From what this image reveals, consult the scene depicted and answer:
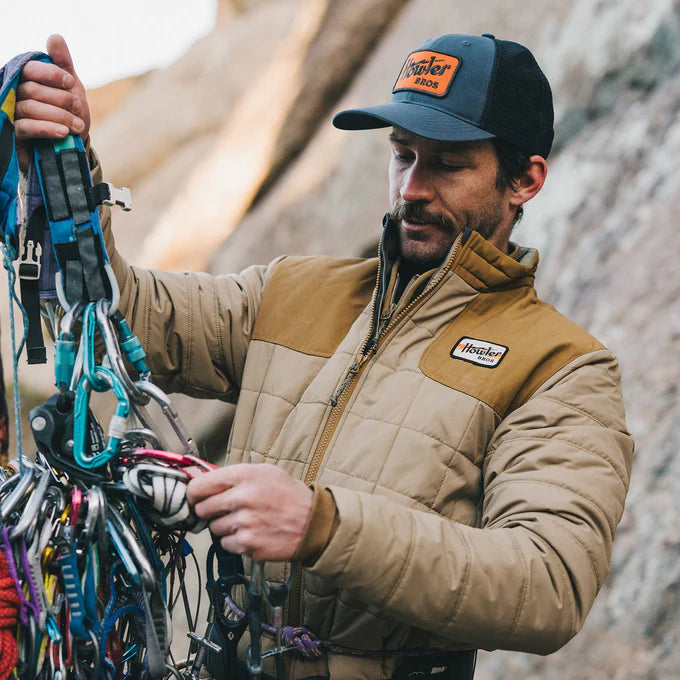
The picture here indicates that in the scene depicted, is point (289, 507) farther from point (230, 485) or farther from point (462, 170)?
point (462, 170)

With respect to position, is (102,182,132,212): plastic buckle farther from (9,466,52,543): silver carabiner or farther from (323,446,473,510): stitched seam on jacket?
(323,446,473,510): stitched seam on jacket

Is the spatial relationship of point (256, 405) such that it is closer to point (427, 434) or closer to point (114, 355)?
point (427, 434)

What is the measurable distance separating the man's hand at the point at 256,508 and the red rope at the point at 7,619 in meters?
0.37

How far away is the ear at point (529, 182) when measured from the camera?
2494 millimetres

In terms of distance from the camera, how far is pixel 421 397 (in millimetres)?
2049

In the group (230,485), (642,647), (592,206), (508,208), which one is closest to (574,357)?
(508,208)

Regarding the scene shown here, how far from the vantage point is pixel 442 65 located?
2367mm

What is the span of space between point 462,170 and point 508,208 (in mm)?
234

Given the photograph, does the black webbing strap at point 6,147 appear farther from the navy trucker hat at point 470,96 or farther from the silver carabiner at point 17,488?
the navy trucker hat at point 470,96

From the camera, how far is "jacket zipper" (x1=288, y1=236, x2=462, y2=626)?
6.62 ft

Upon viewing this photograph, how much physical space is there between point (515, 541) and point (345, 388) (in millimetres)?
639

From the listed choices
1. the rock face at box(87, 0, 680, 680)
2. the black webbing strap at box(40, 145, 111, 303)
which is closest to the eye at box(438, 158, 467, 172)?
the black webbing strap at box(40, 145, 111, 303)

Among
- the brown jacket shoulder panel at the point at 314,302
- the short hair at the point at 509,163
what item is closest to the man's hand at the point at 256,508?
the brown jacket shoulder panel at the point at 314,302

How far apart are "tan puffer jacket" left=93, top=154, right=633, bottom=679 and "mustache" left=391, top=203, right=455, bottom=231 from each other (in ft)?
0.47
